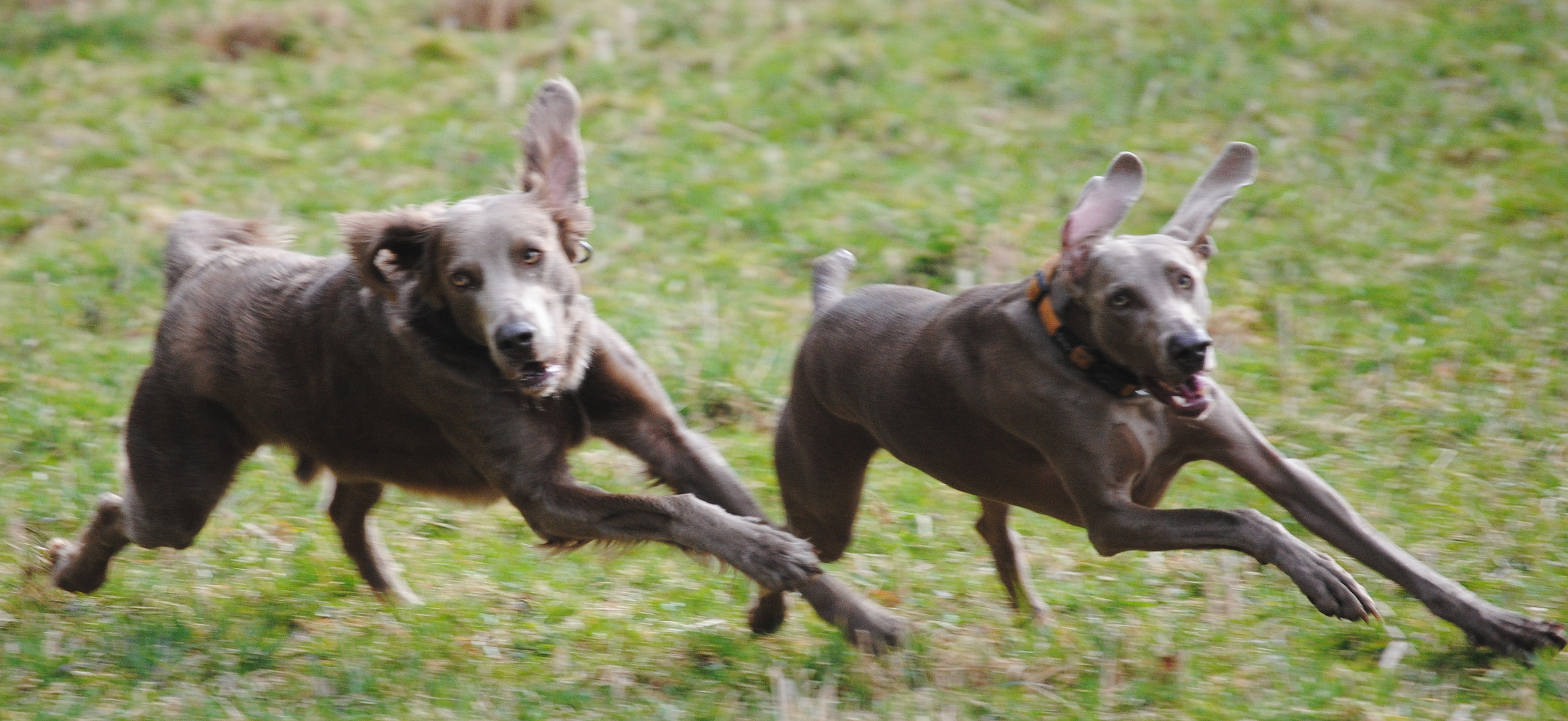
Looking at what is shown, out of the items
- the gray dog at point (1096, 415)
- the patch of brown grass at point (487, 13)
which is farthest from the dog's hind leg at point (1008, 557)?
the patch of brown grass at point (487, 13)

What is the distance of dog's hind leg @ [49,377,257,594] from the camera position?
5.35 metres

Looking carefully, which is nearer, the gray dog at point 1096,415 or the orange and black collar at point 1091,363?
the gray dog at point 1096,415

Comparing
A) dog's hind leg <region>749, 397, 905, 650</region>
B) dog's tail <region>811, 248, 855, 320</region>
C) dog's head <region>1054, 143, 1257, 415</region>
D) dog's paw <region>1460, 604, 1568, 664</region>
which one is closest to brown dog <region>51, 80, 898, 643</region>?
dog's hind leg <region>749, 397, 905, 650</region>

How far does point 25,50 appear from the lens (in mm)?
11656

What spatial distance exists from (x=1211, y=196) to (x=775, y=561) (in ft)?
5.63

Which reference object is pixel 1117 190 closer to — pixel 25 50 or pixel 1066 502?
pixel 1066 502

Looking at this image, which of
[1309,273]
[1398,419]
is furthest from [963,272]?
[1398,419]

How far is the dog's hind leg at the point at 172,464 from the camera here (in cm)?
535

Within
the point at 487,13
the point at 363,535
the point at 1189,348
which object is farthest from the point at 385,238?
the point at 487,13

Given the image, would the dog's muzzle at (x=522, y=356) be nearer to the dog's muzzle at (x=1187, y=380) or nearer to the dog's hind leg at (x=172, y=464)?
the dog's hind leg at (x=172, y=464)

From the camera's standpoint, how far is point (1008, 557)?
5.23 metres

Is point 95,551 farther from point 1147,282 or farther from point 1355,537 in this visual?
point 1355,537

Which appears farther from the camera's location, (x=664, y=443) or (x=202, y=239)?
(x=202, y=239)

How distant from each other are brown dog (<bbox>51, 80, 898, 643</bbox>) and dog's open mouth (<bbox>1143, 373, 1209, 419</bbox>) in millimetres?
1097
